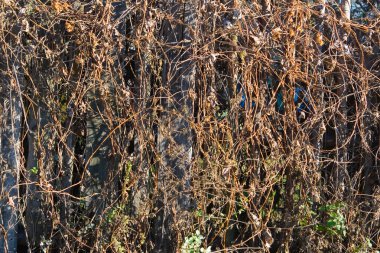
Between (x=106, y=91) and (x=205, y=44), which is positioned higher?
(x=205, y=44)

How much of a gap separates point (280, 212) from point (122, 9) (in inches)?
68.1

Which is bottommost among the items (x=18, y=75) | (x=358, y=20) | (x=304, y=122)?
(x=304, y=122)

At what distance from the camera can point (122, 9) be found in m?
3.98

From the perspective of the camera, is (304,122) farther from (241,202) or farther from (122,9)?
(122,9)

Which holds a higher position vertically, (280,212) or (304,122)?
(304,122)

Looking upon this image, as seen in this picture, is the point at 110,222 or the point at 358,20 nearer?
the point at 110,222

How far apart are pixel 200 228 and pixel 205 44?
1186 mm

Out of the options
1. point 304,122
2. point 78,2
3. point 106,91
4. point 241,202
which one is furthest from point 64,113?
point 304,122

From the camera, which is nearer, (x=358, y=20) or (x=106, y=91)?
(x=106, y=91)

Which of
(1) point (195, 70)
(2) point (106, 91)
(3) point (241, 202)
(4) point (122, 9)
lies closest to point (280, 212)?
(3) point (241, 202)

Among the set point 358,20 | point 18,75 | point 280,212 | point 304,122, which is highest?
point 358,20

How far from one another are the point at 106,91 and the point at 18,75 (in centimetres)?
57

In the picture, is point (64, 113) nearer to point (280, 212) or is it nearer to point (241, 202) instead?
point (241, 202)

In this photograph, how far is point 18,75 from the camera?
12.9 feet
